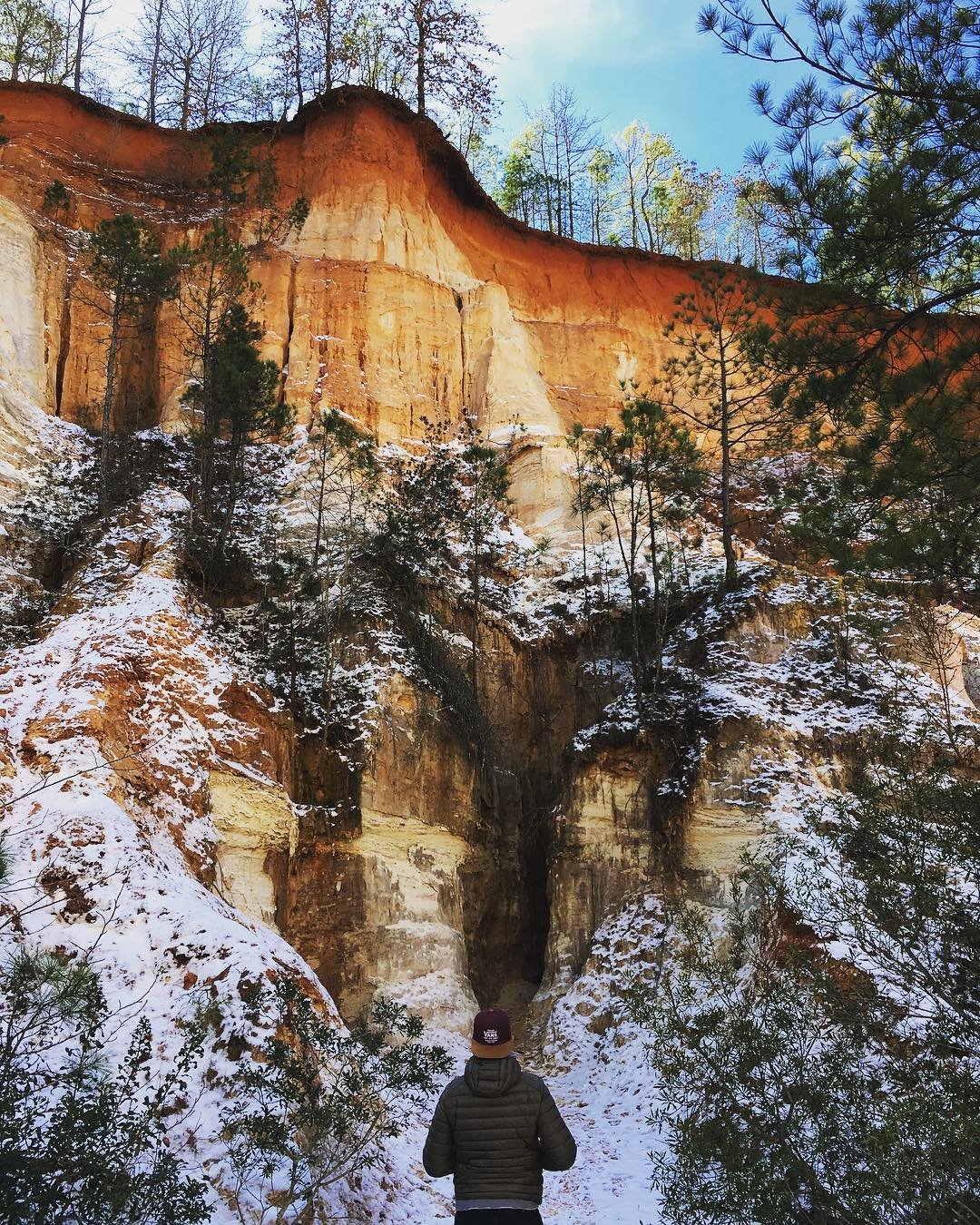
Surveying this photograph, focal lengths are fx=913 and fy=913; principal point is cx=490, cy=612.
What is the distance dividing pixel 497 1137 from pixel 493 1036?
1.51 feet

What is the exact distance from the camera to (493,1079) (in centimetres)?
441

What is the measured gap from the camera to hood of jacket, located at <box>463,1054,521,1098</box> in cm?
441

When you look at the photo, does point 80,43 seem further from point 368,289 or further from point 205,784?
point 205,784

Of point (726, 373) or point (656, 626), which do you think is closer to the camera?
point (656, 626)

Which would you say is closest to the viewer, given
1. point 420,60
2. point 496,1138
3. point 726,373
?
point 496,1138

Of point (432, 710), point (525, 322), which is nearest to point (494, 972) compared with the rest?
point (432, 710)

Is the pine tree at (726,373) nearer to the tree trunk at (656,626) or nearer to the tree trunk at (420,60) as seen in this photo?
the tree trunk at (656,626)

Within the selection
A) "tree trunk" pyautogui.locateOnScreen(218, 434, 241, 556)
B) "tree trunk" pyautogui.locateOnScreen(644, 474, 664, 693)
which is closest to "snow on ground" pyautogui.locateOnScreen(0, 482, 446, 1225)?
"tree trunk" pyautogui.locateOnScreen(218, 434, 241, 556)

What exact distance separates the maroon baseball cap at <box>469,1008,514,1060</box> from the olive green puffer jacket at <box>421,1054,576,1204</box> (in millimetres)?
46

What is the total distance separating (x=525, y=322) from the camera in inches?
1243

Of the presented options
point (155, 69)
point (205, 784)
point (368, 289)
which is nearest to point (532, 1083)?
point (205, 784)

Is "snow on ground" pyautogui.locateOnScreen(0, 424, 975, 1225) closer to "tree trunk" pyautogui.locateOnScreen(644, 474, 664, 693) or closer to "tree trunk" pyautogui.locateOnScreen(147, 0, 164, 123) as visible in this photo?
"tree trunk" pyautogui.locateOnScreen(644, 474, 664, 693)

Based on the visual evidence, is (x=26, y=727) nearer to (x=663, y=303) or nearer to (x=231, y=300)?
(x=231, y=300)

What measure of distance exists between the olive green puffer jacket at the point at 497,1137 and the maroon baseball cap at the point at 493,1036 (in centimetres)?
5
